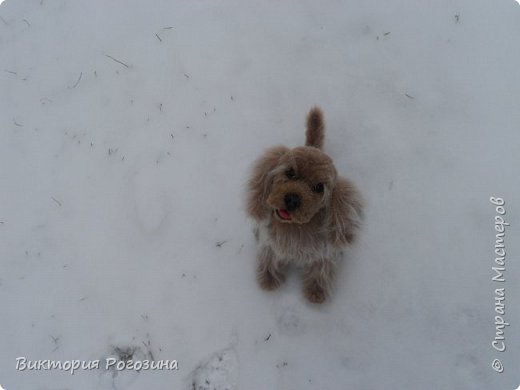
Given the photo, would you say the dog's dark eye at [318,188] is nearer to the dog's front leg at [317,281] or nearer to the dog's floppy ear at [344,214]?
the dog's floppy ear at [344,214]

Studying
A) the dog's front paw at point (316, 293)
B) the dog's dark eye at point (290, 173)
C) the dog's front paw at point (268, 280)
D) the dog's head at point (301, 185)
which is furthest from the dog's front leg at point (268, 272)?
the dog's dark eye at point (290, 173)

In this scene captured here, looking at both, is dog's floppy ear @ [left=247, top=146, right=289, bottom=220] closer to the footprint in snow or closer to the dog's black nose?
the dog's black nose

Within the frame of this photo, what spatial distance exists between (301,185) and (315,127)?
746 millimetres

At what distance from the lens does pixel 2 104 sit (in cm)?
347

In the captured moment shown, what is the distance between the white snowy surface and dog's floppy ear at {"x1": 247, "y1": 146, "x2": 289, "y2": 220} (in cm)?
58

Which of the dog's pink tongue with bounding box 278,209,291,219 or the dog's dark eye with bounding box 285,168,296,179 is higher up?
the dog's dark eye with bounding box 285,168,296,179

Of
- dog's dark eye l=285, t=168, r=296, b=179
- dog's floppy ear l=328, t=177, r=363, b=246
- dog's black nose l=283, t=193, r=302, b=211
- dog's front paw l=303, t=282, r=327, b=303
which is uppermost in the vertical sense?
dog's dark eye l=285, t=168, r=296, b=179

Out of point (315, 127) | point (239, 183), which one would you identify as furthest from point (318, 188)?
point (239, 183)

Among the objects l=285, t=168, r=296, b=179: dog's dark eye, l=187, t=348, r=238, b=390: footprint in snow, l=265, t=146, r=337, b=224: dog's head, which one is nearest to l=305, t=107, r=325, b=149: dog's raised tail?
l=265, t=146, r=337, b=224: dog's head

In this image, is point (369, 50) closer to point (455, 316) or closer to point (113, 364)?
point (455, 316)

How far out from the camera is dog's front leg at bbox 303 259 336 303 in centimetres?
254

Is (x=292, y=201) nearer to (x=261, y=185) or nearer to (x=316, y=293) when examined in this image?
(x=261, y=185)

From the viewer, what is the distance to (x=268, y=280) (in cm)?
268

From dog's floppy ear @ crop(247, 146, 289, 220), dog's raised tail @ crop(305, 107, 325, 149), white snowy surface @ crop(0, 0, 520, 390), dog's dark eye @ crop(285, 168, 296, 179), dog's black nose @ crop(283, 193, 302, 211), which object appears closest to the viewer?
dog's black nose @ crop(283, 193, 302, 211)
